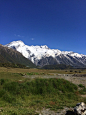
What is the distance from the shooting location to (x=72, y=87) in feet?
83.6

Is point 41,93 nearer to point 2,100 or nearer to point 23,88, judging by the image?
point 23,88

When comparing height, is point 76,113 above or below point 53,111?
above

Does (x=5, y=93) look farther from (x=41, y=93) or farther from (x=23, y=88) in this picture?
(x=41, y=93)

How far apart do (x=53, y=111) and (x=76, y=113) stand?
3.47 m

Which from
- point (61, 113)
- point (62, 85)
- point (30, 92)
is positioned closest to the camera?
point (61, 113)

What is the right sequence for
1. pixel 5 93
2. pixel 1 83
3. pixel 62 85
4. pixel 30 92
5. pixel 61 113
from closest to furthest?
pixel 61 113, pixel 5 93, pixel 30 92, pixel 1 83, pixel 62 85

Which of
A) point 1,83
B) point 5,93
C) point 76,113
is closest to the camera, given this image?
point 76,113

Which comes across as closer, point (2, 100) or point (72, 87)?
point (2, 100)

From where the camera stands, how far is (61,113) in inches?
514

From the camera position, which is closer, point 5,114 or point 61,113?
point 5,114

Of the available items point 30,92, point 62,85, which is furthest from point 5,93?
point 62,85

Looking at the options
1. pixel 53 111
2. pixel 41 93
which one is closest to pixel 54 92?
pixel 41 93

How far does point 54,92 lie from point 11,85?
1019cm

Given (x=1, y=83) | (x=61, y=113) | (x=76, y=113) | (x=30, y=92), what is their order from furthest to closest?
(x=1, y=83) < (x=30, y=92) < (x=61, y=113) < (x=76, y=113)
